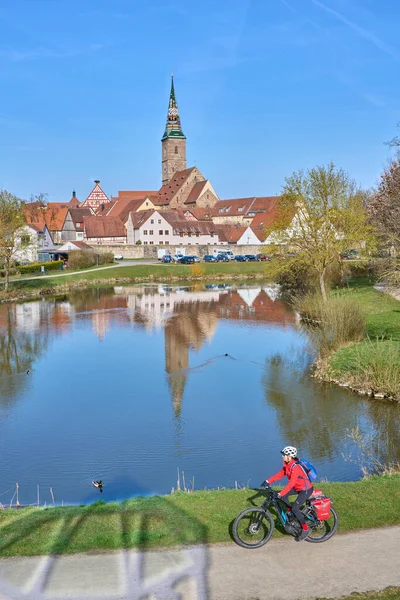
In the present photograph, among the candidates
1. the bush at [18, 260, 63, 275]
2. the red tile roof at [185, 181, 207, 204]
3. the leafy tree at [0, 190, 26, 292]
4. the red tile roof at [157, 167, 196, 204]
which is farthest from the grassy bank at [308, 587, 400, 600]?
the red tile roof at [157, 167, 196, 204]

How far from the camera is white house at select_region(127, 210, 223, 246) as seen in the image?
105 m

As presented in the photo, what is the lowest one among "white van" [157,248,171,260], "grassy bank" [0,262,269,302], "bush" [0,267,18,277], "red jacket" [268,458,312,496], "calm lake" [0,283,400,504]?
"calm lake" [0,283,400,504]

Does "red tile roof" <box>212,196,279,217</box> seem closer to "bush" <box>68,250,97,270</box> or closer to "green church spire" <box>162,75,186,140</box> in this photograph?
"green church spire" <box>162,75,186,140</box>

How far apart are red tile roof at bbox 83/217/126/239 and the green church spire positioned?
41525mm

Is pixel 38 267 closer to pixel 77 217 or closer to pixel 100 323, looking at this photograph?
pixel 100 323

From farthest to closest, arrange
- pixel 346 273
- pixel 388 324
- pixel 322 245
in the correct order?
pixel 346 273 → pixel 322 245 → pixel 388 324

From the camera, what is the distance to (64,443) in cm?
1673

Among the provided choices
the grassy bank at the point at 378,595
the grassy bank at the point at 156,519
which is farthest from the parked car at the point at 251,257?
the grassy bank at the point at 378,595

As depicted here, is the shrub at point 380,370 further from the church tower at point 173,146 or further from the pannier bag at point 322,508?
the church tower at point 173,146

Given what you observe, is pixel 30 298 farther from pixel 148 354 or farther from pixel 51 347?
pixel 148 354

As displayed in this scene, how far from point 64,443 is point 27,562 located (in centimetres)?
861

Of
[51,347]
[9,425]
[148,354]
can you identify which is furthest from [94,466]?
[51,347]

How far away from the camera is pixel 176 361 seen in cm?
2708

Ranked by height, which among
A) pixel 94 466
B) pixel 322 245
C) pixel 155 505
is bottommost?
pixel 94 466
